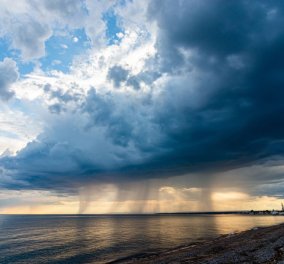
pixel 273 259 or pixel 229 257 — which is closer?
pixel 273 259

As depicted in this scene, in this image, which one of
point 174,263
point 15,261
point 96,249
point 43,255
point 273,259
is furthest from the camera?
point 96,249

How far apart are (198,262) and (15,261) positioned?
141 feet

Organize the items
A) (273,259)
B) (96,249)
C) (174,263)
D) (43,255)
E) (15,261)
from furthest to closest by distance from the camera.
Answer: (96,249), (43,255), (15,261), (174,263), (273,259)

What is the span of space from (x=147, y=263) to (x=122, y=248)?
1064 inches

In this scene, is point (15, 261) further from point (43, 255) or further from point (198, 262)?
point (198, 262)

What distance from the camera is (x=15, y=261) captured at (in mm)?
61875

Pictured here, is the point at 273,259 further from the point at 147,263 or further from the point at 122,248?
the point at 122,248

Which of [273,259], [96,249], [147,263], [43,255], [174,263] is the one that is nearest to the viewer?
[273,259]

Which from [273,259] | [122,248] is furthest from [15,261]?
[273,259]

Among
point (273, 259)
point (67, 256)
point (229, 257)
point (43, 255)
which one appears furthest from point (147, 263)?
point (43, 255)

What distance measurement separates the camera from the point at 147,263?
47688 mm

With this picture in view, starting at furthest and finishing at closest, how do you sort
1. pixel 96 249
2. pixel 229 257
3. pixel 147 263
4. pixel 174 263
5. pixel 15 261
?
pixel 96 249 < pixel 15 261 < pixel 147 263 < pixel 174 263 < pixel 229 257

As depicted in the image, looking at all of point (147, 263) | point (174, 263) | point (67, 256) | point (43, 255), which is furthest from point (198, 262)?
point (43, 255)

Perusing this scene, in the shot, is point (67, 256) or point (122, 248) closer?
point (67, 256)
